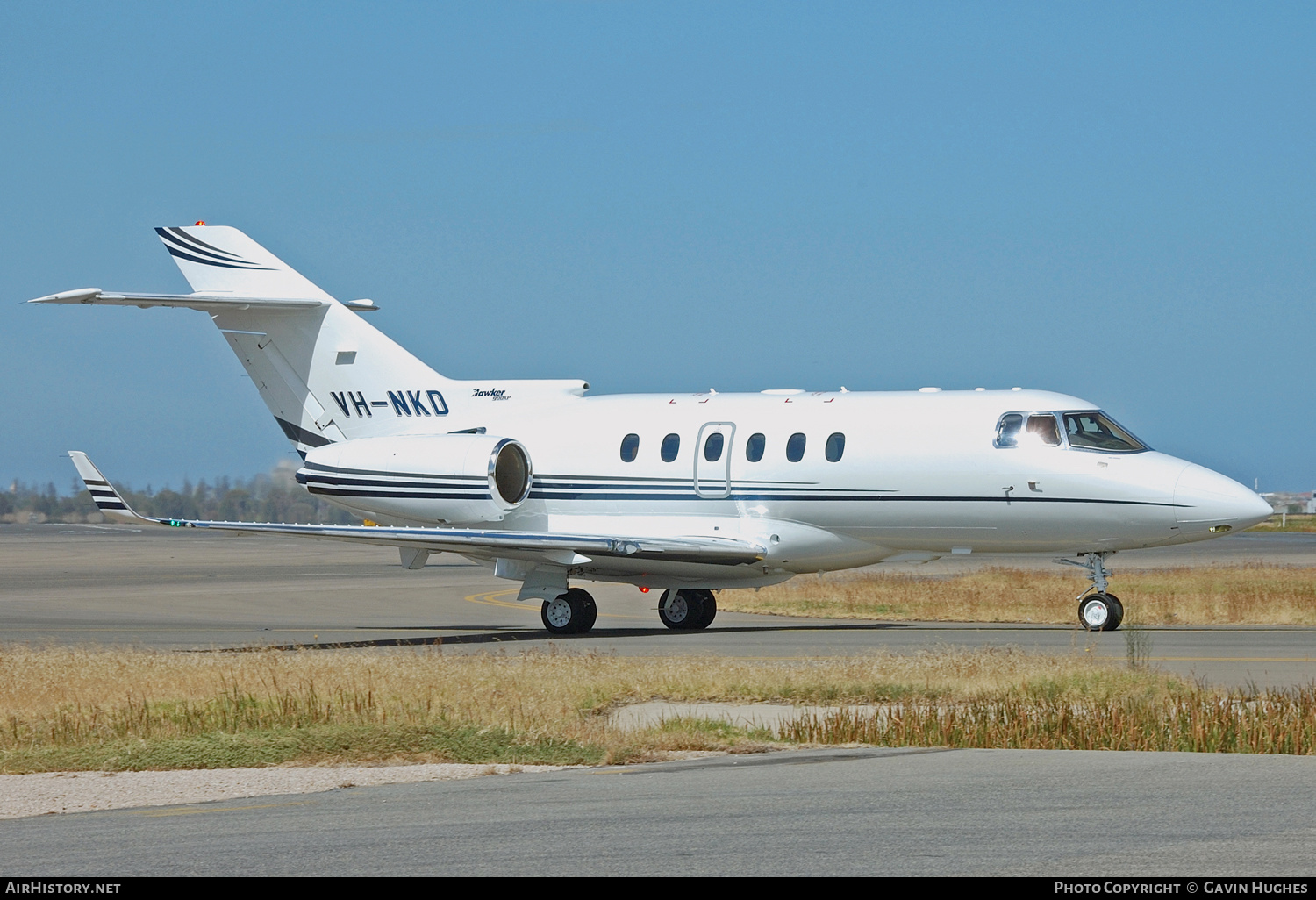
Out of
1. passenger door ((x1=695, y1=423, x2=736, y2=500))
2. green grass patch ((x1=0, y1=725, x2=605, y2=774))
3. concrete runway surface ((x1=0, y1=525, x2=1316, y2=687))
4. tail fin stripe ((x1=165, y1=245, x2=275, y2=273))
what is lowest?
green grass patch ((x1=0, y1=725, x2=605, y2=774))

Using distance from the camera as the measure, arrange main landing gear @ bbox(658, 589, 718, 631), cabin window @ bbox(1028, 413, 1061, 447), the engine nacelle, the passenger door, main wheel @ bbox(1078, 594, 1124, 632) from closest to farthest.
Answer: main wheel @ bbox(1078, 594, 1124, 632) < cabin window @ bbox(1028, 413, 1061, 447) < the passenger door < the engine nacelle < main landing gear @ bbox(658, 589, 718, 631)

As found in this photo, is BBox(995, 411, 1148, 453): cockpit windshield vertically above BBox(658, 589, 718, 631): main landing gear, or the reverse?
BBox(995, 411, 1148, 453): cockpit windshield

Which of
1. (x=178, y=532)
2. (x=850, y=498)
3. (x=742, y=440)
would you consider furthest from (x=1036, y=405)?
(x=178, y=532)

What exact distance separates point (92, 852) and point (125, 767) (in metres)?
3.75

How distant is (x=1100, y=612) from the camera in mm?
22703

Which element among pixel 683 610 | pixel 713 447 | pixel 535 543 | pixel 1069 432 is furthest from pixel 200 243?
pixel 1069 432

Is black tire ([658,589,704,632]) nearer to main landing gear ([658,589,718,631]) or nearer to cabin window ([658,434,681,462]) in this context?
main landing gear ([658,589,718,631])

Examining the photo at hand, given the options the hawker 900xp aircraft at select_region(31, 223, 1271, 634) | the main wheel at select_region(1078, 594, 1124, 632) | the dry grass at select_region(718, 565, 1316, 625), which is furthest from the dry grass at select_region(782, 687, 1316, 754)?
the dry grass at select_region(718, 565, 1316, 625)

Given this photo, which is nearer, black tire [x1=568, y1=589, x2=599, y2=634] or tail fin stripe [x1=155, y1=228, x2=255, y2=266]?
black tire [x1=568, y1=589, x2=599, y2=634]

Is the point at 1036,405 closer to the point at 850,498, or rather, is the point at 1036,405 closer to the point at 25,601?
the point at 850,498

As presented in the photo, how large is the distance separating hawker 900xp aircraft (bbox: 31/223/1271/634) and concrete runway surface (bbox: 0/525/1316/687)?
1174 mm

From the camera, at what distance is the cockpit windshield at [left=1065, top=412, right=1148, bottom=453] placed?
74.9 ft

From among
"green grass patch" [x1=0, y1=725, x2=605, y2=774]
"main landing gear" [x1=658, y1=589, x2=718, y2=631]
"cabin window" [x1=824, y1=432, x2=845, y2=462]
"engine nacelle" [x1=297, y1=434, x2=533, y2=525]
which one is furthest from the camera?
"main landing gear" [x1=658, y1=589, x2=718, y2=631]

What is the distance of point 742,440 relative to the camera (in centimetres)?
2519
